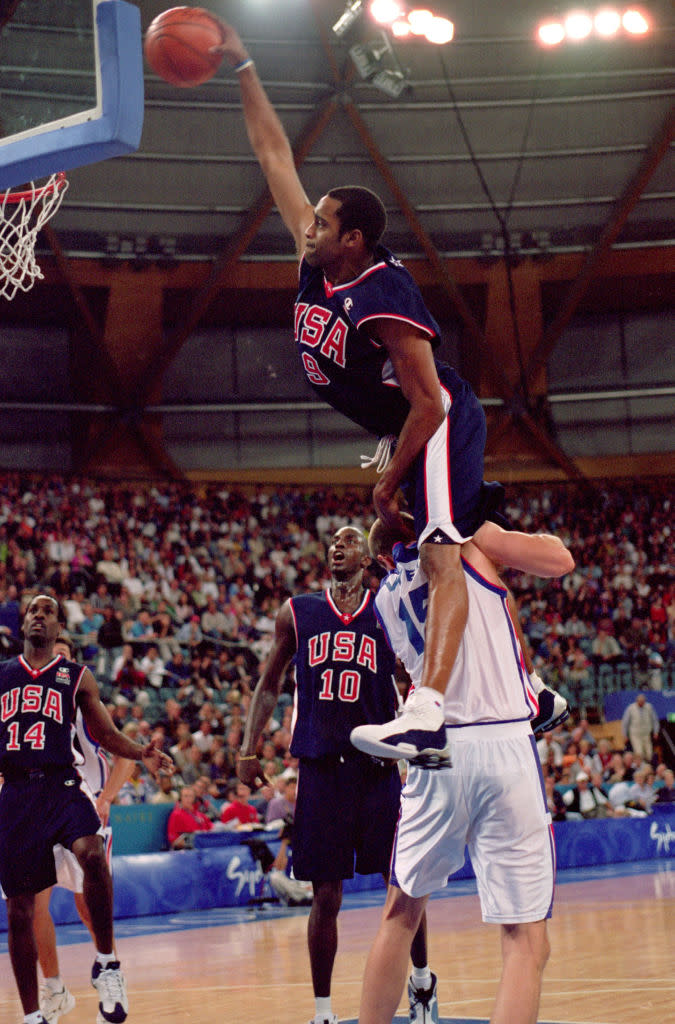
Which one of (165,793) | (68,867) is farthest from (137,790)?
(68,867)

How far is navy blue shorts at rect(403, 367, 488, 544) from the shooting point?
13.0 ft

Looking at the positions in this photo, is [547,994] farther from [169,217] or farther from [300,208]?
[169,217]

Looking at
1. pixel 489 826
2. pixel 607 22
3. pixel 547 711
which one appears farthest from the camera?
pixel 607 22

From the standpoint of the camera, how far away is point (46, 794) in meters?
6.52

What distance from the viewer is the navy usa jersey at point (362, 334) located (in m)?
4.14

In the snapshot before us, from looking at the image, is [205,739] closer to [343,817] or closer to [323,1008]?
[343,817]

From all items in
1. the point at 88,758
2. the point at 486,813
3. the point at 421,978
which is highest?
the point at 88,758

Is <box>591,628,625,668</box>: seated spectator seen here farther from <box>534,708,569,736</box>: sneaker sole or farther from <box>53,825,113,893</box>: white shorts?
<box>534,708,569,736</box>: sneaker sole

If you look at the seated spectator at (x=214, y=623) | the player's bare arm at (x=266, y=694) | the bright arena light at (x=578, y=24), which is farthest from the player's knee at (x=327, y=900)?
the bright arena light at (x=578, y=24)

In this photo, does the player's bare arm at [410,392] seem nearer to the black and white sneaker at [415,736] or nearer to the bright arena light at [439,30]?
the black and white sneaker at [415,736]

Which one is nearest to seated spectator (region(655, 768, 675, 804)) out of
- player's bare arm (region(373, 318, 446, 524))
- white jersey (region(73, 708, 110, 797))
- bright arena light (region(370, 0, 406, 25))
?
white jersey (region(73, 708, 110, 797))

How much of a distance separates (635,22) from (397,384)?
59.1 feet

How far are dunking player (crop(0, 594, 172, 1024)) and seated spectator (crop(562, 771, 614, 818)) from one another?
438 inches

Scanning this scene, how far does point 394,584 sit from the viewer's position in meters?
4.21
